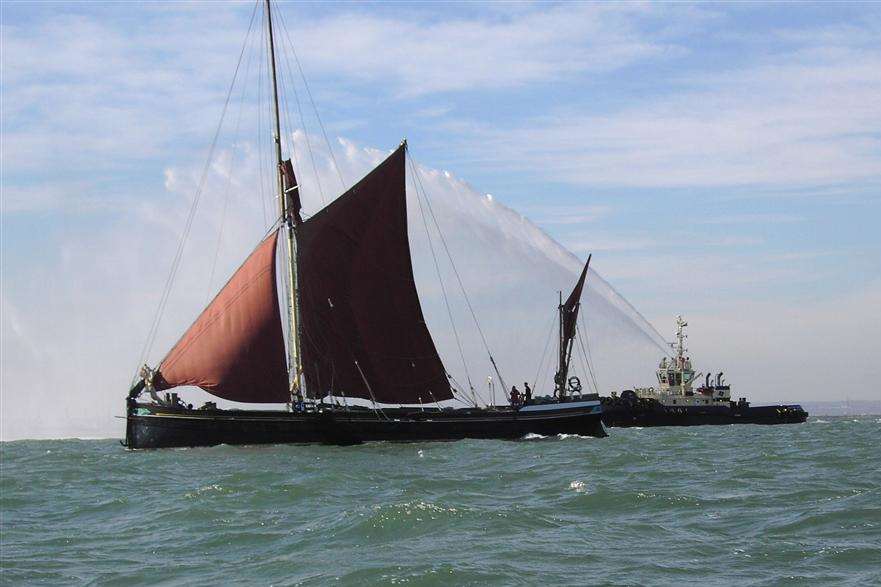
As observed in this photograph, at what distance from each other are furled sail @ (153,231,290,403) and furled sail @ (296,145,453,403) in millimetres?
2769

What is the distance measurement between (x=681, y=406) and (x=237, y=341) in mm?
62601

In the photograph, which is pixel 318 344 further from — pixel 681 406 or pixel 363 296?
pixel 681 406

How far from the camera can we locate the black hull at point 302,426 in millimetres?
65438

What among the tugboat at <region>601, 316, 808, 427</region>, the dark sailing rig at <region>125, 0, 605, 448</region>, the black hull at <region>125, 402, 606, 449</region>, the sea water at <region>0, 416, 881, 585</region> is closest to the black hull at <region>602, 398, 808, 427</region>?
the tugboat at <region>601, 316, 808, 427</region>

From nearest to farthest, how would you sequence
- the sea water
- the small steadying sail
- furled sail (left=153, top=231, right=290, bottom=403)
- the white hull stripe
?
the sea water, furled sail (left=153, top=231, right=290, bottom=403), the white hull stripe, the small steadying sail

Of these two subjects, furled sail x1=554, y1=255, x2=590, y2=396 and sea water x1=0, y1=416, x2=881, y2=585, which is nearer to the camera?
sea water x1=0, y1=416, x2=881, y2=585

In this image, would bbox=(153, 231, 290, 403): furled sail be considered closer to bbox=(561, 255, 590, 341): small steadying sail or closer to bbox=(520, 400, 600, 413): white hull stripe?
bbox=(520, 400, 600, 413): white hull stripe

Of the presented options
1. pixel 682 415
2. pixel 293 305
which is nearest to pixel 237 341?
pixel 293 305

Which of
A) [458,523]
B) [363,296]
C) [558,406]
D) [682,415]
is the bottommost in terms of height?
[458,523]

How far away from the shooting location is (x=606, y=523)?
2956 cm

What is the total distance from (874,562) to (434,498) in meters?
13.3

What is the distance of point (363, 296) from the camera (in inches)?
2581

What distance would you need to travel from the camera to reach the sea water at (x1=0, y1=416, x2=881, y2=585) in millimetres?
24109

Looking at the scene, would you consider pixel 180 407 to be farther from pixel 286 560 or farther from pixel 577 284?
pixel 286 560
